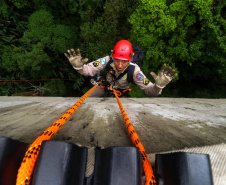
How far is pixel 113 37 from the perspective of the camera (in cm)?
726

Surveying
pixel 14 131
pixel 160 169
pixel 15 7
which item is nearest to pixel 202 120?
pixel 160 169

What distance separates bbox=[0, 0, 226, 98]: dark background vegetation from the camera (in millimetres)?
5777

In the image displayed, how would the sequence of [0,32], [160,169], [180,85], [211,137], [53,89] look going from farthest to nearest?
1. [180,85]
2. [53,89]
3. [0,32]
4. [211,137]
5. [160,169]

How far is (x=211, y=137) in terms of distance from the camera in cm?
71

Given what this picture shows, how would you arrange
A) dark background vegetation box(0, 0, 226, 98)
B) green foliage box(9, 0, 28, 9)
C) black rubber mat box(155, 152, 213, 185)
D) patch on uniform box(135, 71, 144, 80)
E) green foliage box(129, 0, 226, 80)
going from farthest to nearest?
green foliage box(9, 0, 28, 9) → dark background vegetation box(0, 0, 226, 98) → green foliage box(129, 0, 226, 80) → patch on uniform box(135, 71, 144, 80) → black rubber mat box(155, 152, 213, 185)

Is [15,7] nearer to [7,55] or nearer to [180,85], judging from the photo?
[7,55]

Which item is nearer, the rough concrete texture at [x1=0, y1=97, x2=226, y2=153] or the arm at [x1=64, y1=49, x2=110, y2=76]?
the rough concrete texture at [x1=0, y1=97, x2=226, y2=153]

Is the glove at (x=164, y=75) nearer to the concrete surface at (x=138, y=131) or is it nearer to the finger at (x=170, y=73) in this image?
the finger at (x=170, y=73)

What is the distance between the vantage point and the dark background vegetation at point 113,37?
578 cm

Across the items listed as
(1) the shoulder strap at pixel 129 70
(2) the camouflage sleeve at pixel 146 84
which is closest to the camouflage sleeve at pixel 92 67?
(1) the shoulder strap at pixel 129 70

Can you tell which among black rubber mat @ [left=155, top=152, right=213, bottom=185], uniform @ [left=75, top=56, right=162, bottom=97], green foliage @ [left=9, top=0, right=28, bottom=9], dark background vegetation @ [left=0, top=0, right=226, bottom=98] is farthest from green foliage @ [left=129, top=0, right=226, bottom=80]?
green foliage @ [left=9, top=0, right=28, bottom=9]

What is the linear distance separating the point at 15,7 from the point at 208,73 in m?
12.6

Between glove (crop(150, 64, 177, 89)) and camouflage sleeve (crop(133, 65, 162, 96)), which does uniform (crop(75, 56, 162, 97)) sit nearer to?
camouflage sleeve (crop(133, 65, 162, 96))

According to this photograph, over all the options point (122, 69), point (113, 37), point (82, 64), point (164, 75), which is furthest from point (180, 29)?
point (82, 64)
